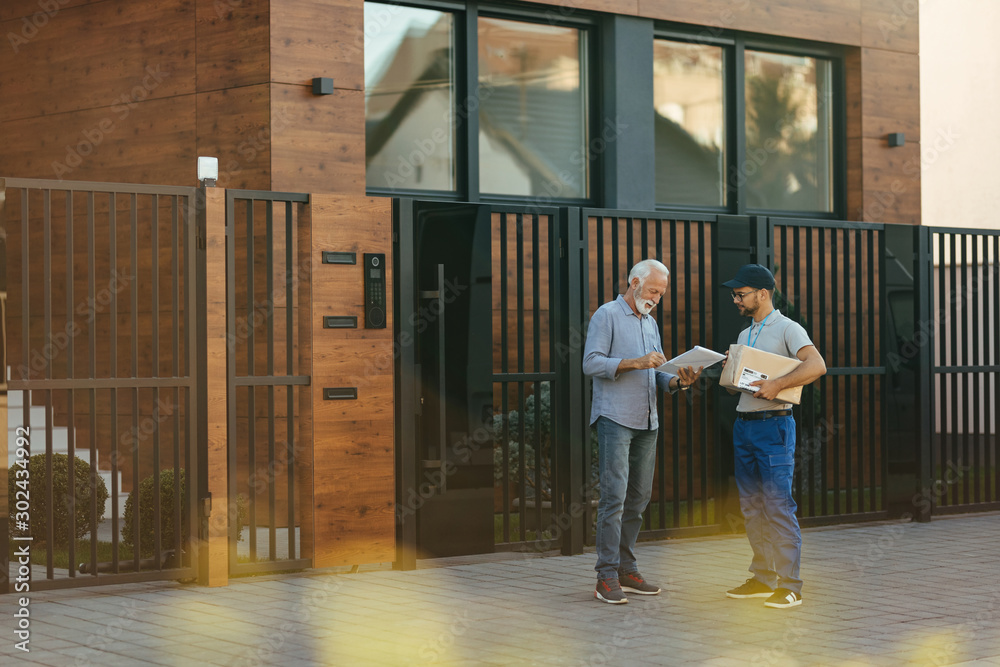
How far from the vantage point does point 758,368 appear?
7453 millimetres

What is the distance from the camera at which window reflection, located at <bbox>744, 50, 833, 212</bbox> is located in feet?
47.4

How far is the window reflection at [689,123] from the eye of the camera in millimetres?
13828

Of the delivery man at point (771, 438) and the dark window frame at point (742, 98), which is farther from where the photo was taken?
the dark window frame at point (742, 98)

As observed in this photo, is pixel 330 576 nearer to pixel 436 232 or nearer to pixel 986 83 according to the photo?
pixel 436 232

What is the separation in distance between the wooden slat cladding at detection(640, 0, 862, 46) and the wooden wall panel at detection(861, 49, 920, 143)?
40 centimetres

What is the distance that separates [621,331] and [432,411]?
1.89 m

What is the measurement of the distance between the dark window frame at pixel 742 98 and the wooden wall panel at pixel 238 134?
15.5 ft

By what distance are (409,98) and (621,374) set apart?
5537 millimetres

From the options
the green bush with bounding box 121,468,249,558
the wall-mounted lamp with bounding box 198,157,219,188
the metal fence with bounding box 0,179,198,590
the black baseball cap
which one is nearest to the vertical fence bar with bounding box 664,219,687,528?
the black baseball cap

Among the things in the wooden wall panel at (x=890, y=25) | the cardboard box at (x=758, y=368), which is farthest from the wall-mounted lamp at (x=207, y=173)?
the wooden wall panel at (x=890, y=25)

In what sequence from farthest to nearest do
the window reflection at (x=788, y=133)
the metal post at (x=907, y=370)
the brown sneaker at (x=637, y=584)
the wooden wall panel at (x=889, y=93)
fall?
the wooden wall panel at (x=889, y=93)
the window reflection at (x=788, y=133)
the metal post at (x=907, y=370)
the brown sneaker at (x=637, y=584)

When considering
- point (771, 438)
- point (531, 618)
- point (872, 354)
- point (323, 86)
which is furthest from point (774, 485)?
point (323, 86)

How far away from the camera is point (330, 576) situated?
28.3 feet

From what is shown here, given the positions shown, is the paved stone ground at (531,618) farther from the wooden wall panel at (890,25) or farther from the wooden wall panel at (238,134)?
the wooden wall panel at (890,25)
